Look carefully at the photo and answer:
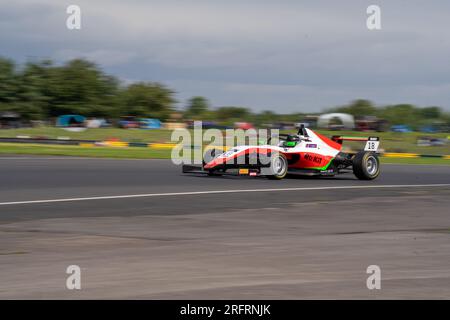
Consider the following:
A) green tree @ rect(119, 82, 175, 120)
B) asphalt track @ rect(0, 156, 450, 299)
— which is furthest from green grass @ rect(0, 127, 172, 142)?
green tree @ rect(119, 82, 175, 120)

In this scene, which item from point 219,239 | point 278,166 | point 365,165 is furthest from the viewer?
point 365,165

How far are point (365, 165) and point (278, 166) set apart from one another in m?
2.22

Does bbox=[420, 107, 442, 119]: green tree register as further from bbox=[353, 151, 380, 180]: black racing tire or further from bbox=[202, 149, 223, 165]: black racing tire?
bbox=[202, 149, 223, 165]: black racing tire

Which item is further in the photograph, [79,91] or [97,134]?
[79,91]

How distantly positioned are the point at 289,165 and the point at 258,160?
→ 3.60 ft

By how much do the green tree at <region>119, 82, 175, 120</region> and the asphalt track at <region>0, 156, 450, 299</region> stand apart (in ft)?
222

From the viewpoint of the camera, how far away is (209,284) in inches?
225

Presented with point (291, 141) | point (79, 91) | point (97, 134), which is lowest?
point (291, 141)

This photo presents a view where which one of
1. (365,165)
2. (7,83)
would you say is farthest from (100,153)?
(7,83)

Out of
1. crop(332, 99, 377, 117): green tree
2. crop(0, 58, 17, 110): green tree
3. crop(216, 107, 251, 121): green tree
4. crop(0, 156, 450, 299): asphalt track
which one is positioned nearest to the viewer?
crop(0, 156, 450, 299): asphalt track

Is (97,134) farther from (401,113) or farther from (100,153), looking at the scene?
(401,113)

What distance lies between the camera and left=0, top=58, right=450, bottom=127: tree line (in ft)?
224

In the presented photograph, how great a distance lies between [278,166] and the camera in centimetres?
1570
